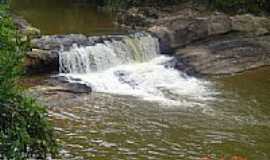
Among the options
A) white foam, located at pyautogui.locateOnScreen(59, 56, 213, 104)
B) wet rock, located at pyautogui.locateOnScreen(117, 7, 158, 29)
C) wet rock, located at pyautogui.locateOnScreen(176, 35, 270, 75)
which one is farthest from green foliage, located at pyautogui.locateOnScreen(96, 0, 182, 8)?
white foam, located at pyautogui.locateOnScreen(59, 56, 213, 104)

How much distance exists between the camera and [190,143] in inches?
690

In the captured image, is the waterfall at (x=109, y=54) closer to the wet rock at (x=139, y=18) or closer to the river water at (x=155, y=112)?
the river water at (x=155, y=112)

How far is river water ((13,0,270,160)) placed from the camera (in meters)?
17.0

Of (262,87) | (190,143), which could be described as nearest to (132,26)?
(262,87)

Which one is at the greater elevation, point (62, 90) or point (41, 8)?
point (41, 8)

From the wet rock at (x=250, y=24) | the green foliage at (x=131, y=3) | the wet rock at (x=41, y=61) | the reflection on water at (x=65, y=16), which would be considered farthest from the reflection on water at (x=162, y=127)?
the green foliage at (x=131, y=3)

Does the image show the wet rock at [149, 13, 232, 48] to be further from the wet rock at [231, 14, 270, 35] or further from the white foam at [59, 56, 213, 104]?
the white foam at [59, 56, 213, 104]

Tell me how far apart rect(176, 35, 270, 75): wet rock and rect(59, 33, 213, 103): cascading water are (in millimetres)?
735

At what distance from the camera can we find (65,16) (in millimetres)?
35469

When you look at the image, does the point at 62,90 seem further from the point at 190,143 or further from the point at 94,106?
the point at 190,143

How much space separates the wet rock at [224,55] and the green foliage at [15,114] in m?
15.4

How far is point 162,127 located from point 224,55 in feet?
27.8

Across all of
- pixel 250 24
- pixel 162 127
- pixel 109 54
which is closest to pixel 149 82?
pixel 109 54

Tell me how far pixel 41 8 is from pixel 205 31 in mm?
13439
